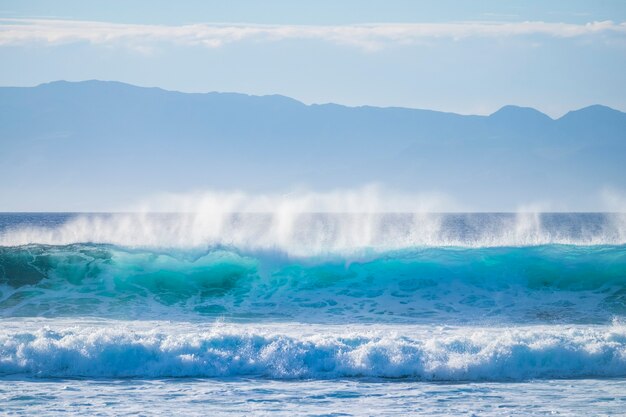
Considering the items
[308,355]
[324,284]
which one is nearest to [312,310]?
[324,284]

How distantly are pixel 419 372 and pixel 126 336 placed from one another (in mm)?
5561

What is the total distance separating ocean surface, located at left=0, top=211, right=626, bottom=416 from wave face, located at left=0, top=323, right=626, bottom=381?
3 centimetres

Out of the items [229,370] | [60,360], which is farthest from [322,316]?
[60,360]

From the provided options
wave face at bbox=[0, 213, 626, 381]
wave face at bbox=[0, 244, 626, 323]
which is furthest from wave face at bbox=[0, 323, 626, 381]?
wave face at bbox=[0, 244, 626, 323]

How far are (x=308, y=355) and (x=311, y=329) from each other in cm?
300

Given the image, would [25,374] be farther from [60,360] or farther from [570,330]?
[570,330]

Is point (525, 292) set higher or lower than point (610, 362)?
higher

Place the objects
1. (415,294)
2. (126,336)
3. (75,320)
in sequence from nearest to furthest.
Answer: (126,336)
(75,320)
(415,294)

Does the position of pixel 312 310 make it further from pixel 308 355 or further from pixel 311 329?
pixel 308 355

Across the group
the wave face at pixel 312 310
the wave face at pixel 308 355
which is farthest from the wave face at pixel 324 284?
the wave face at pixel 308 355

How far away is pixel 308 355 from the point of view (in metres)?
16.3

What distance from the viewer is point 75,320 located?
67.3 feet

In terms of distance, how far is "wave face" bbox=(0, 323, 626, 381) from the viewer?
52.4 ft

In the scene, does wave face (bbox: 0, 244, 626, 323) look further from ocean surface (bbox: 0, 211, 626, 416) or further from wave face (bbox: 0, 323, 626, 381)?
wave face (bbox: 0, 323, 626, 381)
